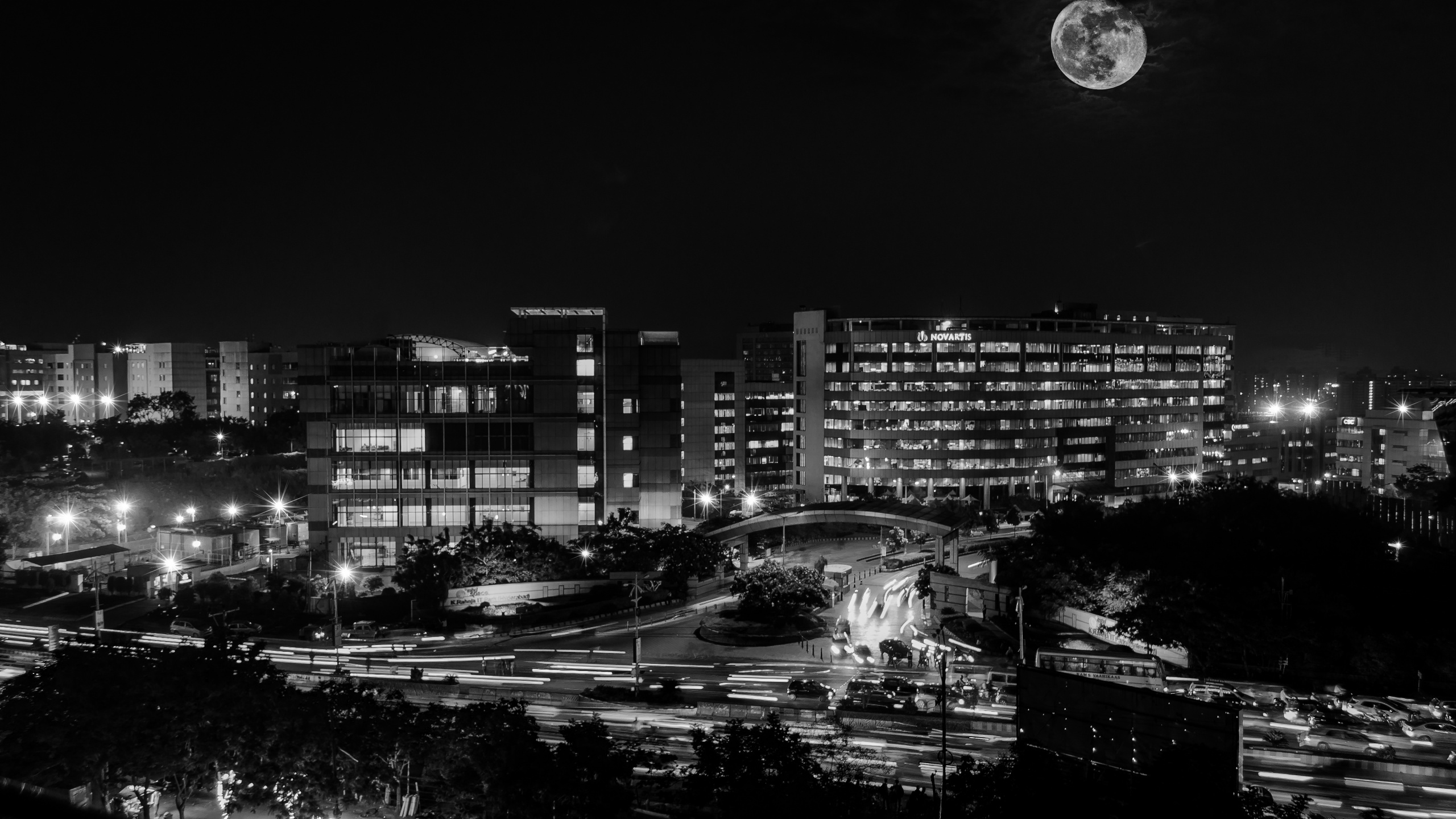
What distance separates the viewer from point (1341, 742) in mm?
27609

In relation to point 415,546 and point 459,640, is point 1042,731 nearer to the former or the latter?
point 459,640

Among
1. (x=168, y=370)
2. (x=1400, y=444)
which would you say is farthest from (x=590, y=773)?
(x=168, y=370)

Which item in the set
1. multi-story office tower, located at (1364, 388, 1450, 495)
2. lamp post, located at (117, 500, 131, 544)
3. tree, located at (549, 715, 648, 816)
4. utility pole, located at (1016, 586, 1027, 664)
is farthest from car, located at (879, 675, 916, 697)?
multi-story office tower, located at (1364, 388, 1450, 495)

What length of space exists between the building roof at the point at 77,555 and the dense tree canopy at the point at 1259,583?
49533mm

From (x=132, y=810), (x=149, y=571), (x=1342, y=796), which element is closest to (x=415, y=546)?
(x=149, y=571)

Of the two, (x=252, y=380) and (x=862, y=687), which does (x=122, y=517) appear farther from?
(x=252, y=380)

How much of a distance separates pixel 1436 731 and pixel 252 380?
136 meters

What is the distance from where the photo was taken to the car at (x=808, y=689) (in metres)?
33.0

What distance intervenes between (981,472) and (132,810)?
255 ft

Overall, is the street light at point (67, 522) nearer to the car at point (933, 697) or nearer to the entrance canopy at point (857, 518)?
the entrance canopy at point (857, 518)

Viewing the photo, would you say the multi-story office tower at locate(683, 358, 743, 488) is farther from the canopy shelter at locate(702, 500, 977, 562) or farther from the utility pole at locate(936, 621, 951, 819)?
the utility pole at locate(936, 621, 951, 819)

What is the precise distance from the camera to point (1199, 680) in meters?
34.3

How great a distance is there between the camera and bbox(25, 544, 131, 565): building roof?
2084 inches

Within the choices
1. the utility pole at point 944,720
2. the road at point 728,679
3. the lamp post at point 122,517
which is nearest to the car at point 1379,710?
the road at point 728,679
